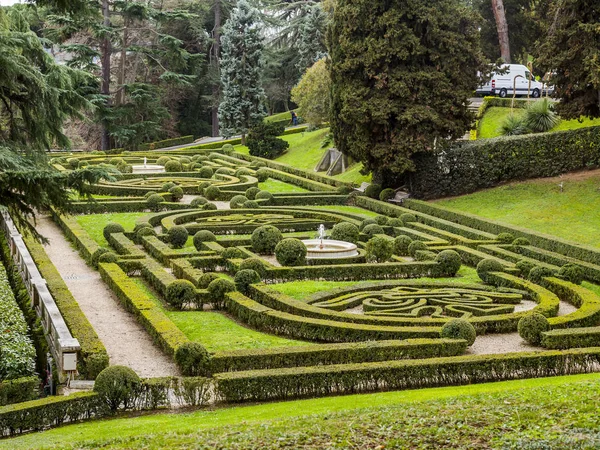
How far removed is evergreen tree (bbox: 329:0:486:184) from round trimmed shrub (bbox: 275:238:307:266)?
12833mm

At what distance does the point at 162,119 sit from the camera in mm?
68125

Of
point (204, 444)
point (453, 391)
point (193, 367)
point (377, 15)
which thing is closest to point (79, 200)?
point (377, 15)

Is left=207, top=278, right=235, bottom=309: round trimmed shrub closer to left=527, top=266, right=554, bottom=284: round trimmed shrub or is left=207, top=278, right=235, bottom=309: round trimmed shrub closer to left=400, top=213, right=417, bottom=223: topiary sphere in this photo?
left=527, top=266, right=554, bottom=284: round trimmed shrub

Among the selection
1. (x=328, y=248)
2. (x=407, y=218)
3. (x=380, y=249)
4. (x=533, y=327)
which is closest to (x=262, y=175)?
(x=407, y=218)

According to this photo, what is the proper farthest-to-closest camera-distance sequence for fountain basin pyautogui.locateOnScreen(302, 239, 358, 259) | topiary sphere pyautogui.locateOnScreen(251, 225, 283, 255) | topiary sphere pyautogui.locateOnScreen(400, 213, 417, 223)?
topiary sphere pyautogui.locateOnScreen(400, 213, 417, 223) < topiary sphere pyautogui.locateOnScreen(251, 225, 283, 255) < fountain basin pyautogui.locateOnScreen(302, 239, 358, 259)

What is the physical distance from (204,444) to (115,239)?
18.4 metres

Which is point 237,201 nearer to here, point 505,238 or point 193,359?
point 505,238

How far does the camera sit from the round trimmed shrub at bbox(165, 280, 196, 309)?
21344 millimetres

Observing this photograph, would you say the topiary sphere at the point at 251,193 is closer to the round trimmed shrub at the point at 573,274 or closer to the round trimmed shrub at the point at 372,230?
the round trimmed shrub at the point at 372,230

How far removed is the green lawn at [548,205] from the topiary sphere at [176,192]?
35.9ft

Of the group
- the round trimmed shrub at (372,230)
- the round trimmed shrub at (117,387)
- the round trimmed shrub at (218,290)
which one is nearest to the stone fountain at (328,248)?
the round trimmed shrub at (372,230)

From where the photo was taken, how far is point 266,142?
57.3m

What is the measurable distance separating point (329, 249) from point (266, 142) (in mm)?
30967

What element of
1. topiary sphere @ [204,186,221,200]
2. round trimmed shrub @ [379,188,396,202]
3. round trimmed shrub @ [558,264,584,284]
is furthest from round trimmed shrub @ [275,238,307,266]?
topiary sphere @ [204,186,221,200]
